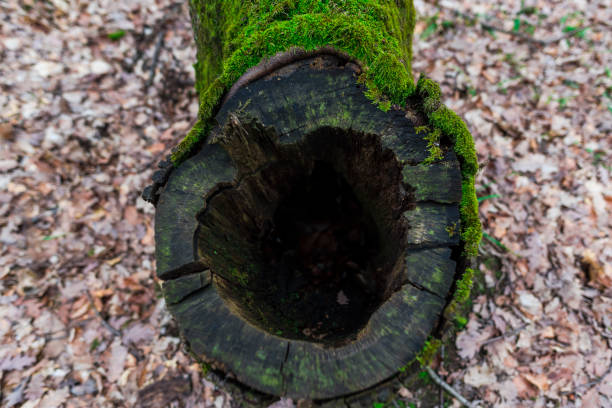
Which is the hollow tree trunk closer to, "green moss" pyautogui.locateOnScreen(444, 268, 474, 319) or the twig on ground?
"green moss" pyautogui.locateOnScreen(444, 268, 474, 319)

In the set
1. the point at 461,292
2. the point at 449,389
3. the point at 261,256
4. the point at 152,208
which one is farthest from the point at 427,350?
the point at 152,208

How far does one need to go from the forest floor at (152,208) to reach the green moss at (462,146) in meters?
1.53

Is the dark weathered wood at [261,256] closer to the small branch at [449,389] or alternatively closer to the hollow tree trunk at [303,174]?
the hollow tree trunk at [303,174]

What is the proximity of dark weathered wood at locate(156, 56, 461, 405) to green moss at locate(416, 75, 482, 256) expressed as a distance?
0.05m

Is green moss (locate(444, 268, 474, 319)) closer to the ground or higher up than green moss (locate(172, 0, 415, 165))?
closer to the ground

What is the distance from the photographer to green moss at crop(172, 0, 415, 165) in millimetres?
1632

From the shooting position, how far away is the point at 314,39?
1.69 m

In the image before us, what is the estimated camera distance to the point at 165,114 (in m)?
3.67

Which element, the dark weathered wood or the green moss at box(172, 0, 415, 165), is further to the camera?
the green moss at box(172, 0, 415, 165)

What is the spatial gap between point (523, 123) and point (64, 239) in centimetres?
466

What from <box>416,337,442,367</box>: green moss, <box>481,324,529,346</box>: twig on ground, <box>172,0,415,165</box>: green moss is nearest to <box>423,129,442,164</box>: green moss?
<box>172,0,415,165</box>: green moss

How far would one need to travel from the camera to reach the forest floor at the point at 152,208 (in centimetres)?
251

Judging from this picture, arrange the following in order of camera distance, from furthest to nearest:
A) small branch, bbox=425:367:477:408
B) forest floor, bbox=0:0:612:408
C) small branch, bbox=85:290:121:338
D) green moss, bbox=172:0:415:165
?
1. small branch, bbox=85:290:121:338
2. forest floor, bbox=0:0:612:408
3. small branch, bbox=425:367:477:408
4. green moss, bbox=172:0:415:165

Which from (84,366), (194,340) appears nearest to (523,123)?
(194,340)
